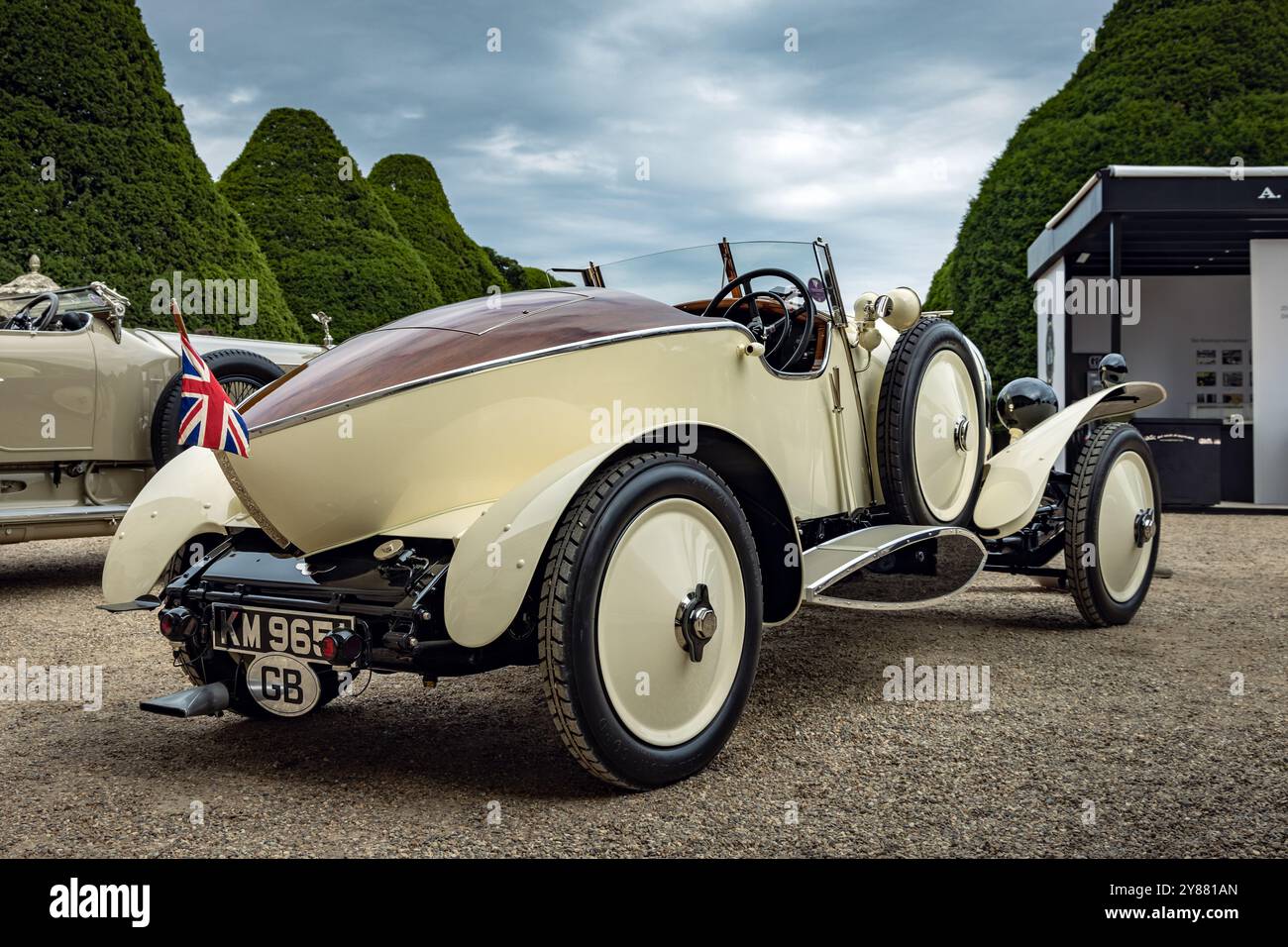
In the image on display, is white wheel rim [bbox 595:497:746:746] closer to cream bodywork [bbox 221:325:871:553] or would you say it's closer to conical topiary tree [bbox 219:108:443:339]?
cream bodywork [bbox 221:325:871:553]

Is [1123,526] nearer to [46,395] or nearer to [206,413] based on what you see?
[206,413]

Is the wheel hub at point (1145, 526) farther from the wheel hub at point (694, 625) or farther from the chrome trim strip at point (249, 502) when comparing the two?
the chrome trim strip at point (249, 502)

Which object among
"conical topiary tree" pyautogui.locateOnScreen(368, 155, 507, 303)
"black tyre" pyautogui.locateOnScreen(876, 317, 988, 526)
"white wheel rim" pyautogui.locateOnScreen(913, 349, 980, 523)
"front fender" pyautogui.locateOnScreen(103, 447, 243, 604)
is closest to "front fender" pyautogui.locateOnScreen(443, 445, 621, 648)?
"front fender" pyautogui.locateOnScreen(103, 447, 243, 604)

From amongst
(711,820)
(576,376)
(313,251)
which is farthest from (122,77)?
(711,820)

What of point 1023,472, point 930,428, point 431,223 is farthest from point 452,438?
point 431,223

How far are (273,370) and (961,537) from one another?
5.20 m

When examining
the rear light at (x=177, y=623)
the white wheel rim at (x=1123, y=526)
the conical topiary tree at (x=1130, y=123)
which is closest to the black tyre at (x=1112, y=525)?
the white wheel rim at (x=1123, y=526)

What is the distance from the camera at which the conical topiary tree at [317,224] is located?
64.4 feet

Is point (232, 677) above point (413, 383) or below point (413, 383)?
below

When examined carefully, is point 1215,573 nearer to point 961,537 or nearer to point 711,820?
point 961,537

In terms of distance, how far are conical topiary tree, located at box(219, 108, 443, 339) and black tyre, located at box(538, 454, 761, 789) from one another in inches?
675

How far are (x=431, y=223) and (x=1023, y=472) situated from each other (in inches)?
926

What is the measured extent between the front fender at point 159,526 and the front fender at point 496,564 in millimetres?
1097

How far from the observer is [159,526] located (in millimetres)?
3441
